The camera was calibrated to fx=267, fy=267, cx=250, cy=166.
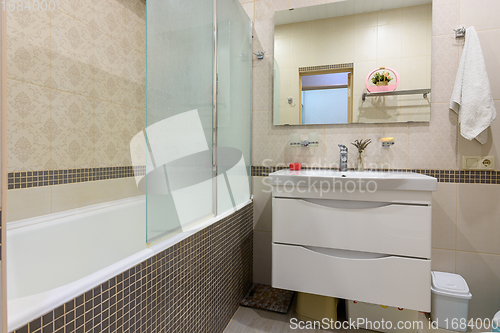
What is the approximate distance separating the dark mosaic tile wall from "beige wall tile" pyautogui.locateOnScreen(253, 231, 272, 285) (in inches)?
9.0

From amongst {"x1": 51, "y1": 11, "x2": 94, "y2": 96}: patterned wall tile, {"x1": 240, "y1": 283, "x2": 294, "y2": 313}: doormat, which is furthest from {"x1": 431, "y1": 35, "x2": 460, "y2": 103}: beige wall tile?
{"x1": 51, "y1": 11, "x2": 94, "y2": 96}: patterned wall tile

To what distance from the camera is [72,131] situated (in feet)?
4.78

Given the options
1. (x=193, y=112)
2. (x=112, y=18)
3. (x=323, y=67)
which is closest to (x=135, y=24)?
(x=112, y=18)

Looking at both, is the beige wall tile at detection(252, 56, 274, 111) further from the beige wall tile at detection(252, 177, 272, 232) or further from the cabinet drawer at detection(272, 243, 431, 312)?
the cabinet drawer at detection(272, 243, 431, 312)

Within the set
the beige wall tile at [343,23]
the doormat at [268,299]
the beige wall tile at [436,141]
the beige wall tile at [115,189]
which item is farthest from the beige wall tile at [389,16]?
the beige wall tile at [115,189]

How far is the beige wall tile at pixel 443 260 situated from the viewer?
5.09 ft

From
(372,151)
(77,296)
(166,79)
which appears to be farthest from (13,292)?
(372,151)

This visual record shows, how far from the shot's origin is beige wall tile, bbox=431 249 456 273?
1.55m

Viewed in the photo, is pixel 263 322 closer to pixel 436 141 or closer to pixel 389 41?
pixel 436 141

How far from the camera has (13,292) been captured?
1.07 meters

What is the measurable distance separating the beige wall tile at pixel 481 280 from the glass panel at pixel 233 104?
1341mm

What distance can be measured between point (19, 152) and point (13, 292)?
59cm

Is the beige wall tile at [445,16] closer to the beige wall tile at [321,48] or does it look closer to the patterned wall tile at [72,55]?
the beige wall tile at [321,48]

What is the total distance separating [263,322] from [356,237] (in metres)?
0.71
